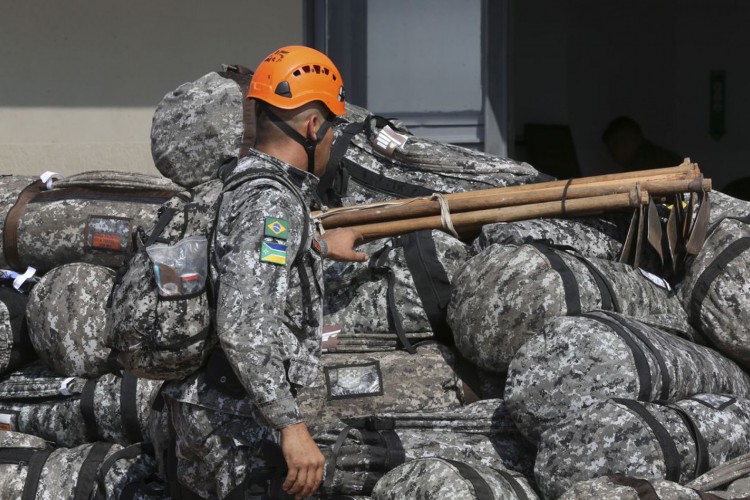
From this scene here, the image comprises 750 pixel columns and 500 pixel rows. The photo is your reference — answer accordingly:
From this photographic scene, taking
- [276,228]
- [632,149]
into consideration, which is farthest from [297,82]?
[632,149]

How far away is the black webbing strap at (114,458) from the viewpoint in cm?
380

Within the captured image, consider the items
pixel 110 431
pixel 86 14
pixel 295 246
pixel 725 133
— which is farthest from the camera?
pixel 725 133

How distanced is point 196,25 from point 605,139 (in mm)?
3324

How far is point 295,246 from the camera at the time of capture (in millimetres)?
2941

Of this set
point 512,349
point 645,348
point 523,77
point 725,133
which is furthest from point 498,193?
point 725,133

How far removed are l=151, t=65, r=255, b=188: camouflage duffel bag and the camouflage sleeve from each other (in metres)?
1.19

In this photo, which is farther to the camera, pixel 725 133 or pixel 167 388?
pixel 725 133

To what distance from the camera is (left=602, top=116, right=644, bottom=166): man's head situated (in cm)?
774

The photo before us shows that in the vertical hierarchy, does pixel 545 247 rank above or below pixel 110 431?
above

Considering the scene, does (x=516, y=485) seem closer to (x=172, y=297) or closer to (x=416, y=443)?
(x=416, y=443)

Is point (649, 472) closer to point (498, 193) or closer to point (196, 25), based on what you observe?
point (498, 193)

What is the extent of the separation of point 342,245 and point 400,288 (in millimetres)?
496

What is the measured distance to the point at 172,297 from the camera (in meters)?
3.04

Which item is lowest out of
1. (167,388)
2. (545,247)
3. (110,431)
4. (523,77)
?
(110,431)
